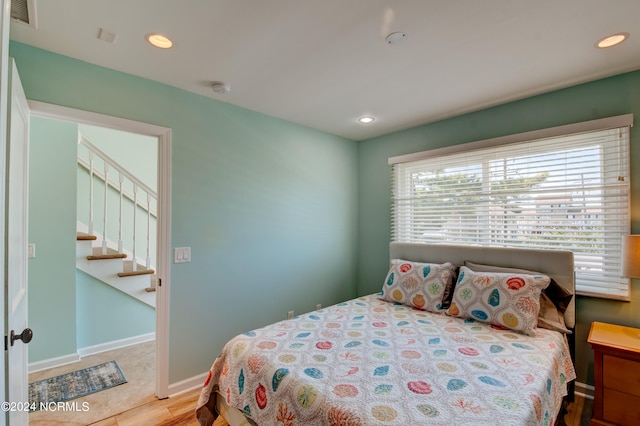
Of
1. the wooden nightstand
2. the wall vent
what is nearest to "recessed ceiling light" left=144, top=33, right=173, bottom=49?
the wall vent

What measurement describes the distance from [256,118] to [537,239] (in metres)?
2.77

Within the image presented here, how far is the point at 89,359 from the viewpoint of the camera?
10.2 ft

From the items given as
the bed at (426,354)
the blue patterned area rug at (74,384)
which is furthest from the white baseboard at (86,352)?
the bed at (426,354)

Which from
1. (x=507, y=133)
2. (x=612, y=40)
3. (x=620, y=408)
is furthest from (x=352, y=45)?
(x=620, y=408)

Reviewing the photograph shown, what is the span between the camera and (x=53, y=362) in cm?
292

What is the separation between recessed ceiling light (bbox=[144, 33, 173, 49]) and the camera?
1810 millimetres

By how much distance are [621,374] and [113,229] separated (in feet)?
16.1

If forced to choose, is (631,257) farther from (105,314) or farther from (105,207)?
(105,207)

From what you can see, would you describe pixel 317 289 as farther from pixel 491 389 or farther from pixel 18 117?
pixel 18 117

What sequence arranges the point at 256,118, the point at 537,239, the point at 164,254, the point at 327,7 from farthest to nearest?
the point at 256,118
the point at 537,239
the point at 164,254
the point at 327,7

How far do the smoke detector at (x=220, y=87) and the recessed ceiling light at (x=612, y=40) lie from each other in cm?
249

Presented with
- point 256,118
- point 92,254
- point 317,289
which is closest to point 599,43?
point 256,118

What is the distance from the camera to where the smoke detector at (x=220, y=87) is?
2.41m

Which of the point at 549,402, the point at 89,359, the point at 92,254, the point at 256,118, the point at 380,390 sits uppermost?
the point at 256,118
